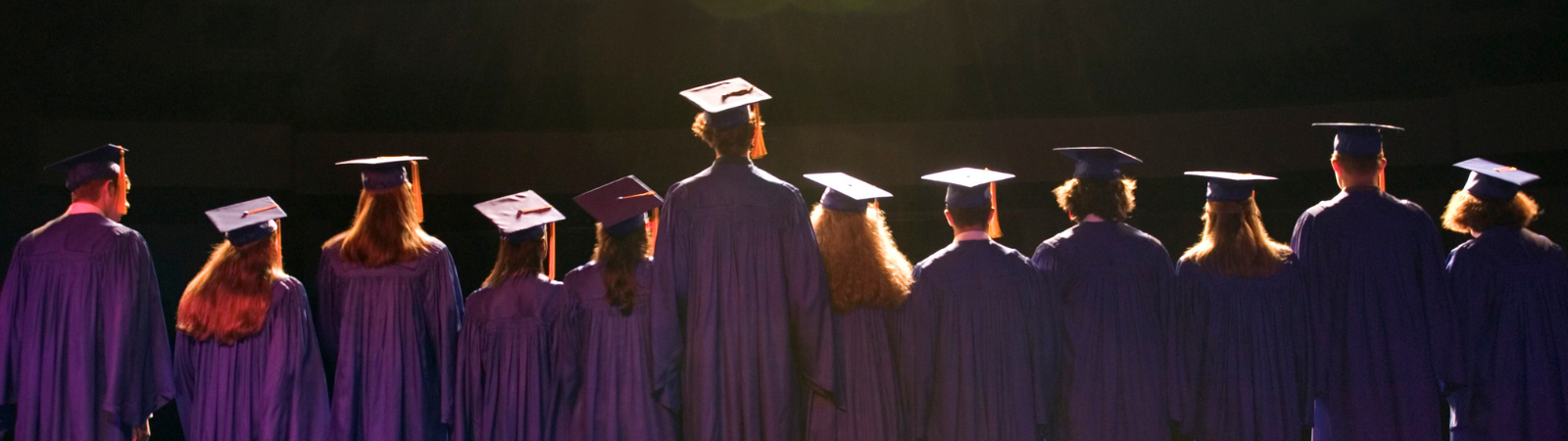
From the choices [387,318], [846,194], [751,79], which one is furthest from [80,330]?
[751,79]

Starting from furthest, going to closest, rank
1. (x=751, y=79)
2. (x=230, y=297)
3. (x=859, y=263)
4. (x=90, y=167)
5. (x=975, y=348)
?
(x=751, y=79), (x=90, y=167), (x=230, y=297), (x=975, y=348), (x=859, y=263)

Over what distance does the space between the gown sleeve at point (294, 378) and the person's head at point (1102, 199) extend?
2680 mm

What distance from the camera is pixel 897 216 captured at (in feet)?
19.3

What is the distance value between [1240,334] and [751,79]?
3212 mm

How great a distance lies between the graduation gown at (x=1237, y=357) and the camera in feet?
11.3

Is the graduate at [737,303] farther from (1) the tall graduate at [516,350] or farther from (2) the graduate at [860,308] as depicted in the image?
(1) the tall graduate at [516,350]

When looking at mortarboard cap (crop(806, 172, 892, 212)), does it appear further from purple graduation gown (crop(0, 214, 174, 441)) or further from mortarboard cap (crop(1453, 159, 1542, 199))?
purple graduation gown (crop(0, 214, 174, 441))

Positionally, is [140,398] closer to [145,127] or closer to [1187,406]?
[145,127]

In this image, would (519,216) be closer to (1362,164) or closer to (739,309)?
(739,309)

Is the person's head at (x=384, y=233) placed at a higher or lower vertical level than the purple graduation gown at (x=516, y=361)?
higher

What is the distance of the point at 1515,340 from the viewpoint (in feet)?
11.9

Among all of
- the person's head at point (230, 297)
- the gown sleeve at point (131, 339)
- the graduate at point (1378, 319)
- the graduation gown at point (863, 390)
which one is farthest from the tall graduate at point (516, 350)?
the graduate at point (1378, 319)

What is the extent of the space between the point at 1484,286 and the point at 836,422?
2507 millimetres

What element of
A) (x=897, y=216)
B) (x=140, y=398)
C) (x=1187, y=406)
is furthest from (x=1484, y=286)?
(x=140, y=398)
